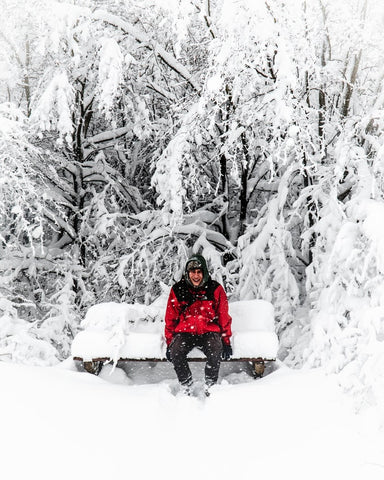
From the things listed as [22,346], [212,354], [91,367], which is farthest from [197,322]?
[22,346]

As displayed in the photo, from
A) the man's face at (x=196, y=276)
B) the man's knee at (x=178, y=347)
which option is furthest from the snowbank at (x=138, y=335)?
the man's face at (x=196, y=276)

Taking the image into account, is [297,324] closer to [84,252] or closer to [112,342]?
[112,342]

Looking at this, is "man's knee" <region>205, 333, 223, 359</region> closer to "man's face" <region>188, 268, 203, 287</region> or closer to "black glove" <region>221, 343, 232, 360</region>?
"black glove" <region>221, 343, 232, 360</region>

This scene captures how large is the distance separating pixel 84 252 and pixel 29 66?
325cm

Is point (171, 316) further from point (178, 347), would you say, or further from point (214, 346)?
point (214, 346)

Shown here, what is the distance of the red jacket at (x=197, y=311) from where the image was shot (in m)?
4.61

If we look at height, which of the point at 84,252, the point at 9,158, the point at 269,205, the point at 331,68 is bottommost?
the point at 84,252

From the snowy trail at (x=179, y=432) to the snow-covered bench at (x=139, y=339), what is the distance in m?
0.43

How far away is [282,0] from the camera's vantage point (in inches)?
158

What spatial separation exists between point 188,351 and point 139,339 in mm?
532

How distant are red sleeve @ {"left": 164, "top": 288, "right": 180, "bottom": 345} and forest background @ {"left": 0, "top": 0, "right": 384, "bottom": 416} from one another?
Result: 928mm

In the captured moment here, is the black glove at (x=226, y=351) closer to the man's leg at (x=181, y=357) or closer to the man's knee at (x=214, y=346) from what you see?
the man's knee at (x=214, y=346)

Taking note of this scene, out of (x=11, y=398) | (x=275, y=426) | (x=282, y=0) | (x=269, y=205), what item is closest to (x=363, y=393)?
(x=275, y=426)

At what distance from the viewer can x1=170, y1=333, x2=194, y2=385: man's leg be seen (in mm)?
4352
